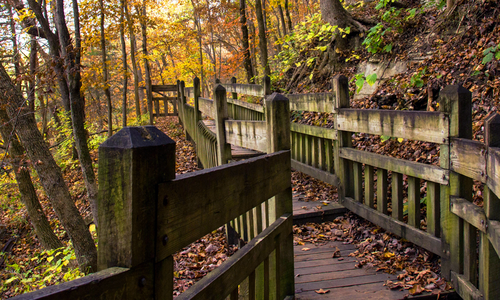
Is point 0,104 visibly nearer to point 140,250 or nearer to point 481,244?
point 140,250

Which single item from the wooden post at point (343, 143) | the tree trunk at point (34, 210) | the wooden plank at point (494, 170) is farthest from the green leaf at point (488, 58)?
the tree trunk at point (34, 210)

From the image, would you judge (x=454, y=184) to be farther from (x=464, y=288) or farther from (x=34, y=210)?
(x=34, y=210)

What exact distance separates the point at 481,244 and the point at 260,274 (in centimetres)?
178

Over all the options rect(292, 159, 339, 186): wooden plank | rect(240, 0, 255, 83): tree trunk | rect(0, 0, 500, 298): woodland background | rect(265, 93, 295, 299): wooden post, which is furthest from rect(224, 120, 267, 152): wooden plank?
rect(240, 0, 255, 83): tree trunk

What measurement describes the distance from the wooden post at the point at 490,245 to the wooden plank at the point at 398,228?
575 millimetres

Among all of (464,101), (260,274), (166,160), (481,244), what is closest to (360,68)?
(464,101)

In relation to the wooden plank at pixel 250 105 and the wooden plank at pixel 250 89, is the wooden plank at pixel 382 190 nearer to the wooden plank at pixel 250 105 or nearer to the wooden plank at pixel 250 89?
the wooden plank at pixel 250 89

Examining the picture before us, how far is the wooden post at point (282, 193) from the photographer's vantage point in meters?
2.58

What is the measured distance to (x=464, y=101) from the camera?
116 inches

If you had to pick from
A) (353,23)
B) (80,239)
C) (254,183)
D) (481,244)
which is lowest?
(80,239)

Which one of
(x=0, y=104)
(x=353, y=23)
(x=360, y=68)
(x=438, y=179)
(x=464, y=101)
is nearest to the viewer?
(x=464, y=101)

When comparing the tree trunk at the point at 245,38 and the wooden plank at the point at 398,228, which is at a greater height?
the tree trunk at the point at 245,38

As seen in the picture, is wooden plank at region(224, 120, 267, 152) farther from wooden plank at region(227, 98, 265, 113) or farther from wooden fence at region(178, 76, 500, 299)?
wooden plank at region(227, 98, 265, 113)

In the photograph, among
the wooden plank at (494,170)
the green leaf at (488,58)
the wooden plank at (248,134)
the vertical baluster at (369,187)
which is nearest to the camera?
the wooden plank at (494,170)
